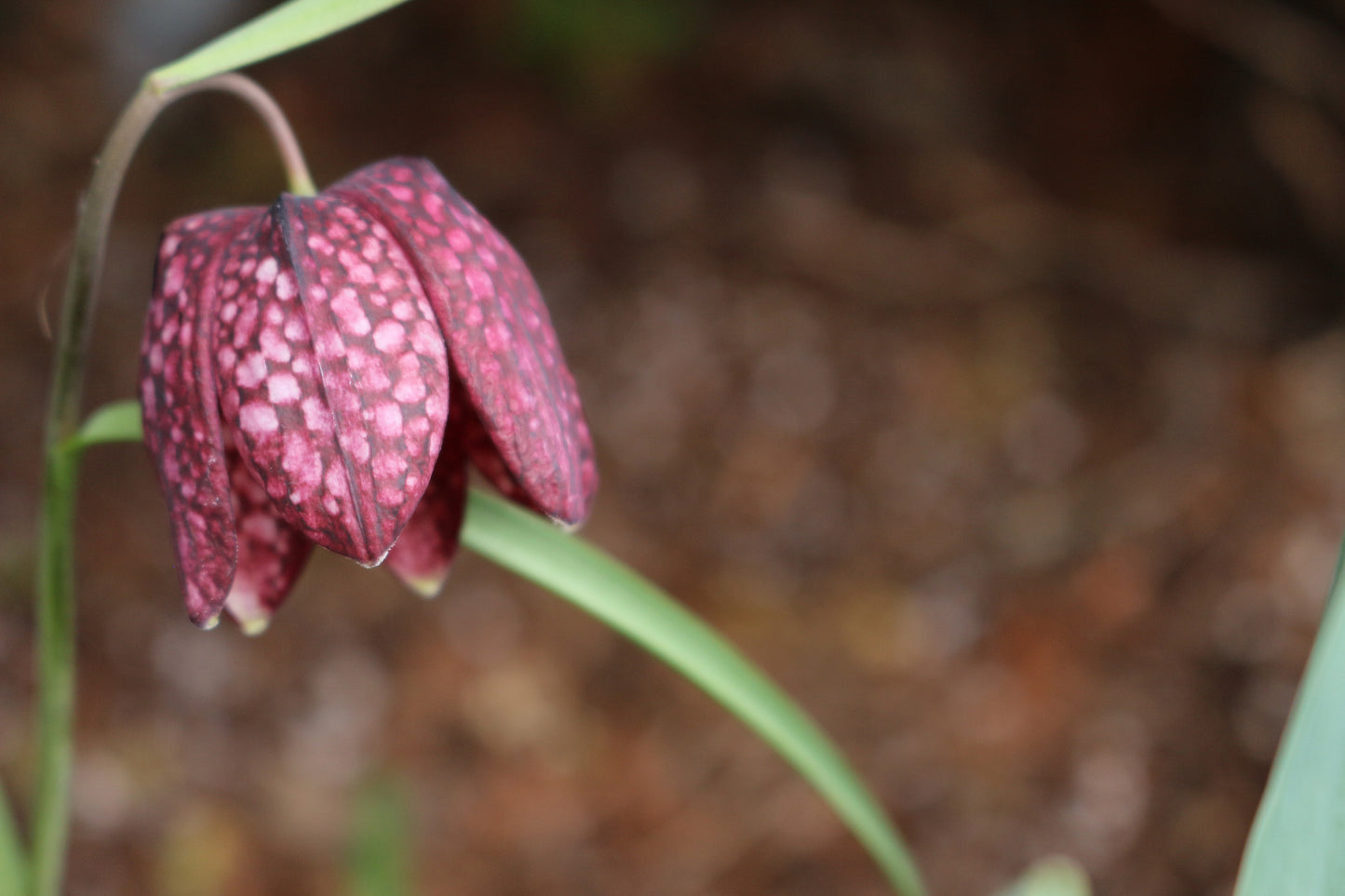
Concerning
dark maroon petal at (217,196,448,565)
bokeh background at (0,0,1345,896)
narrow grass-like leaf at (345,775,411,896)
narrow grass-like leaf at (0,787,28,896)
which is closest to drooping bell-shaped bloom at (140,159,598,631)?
dark maroon petal at (217,196,448,565)

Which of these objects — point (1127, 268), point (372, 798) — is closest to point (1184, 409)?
point (1127, 268)

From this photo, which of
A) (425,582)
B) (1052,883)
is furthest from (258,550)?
(1052,883)

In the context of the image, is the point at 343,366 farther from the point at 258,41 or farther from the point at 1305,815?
the point at 1305,815

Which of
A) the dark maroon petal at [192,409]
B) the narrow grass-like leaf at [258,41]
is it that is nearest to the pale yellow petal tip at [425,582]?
the dark maroon petal at [192,409]

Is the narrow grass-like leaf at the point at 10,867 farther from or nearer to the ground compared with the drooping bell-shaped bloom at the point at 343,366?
nearer to the ground

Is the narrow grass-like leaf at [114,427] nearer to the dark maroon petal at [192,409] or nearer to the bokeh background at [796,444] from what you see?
the dark maroon petal at [192,409]

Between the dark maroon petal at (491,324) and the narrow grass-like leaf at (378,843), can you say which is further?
the narrow grass-like leaf at (378,843)

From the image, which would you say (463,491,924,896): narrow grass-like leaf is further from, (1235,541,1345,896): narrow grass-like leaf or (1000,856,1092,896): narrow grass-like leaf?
(1235,541,1345,896): narrow grass-like leaf
